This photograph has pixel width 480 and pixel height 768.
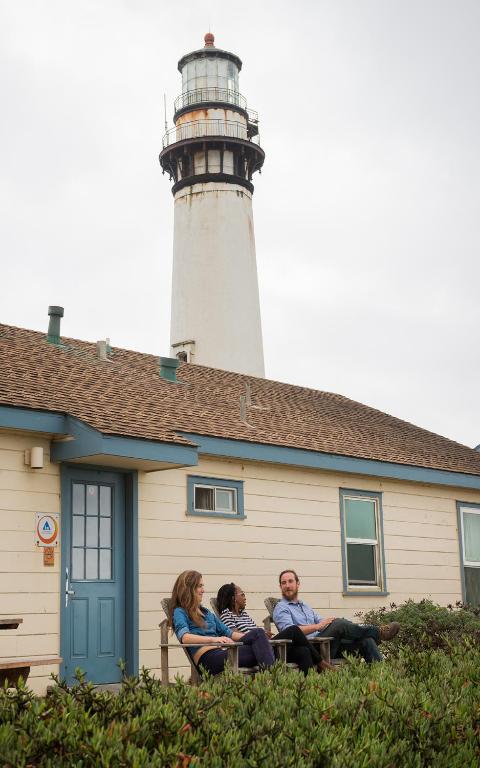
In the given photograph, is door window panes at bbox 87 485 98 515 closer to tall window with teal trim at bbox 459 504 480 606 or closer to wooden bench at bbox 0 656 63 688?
wooden bench at bbox 0 656 63 688

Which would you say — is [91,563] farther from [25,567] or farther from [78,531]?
[25,567]

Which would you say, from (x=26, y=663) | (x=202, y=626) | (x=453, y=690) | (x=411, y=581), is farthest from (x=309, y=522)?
(x=453, y=690)

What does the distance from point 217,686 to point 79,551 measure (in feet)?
17.9

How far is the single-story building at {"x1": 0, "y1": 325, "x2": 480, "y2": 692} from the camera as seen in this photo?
384 inches

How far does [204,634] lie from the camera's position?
8.54 meters

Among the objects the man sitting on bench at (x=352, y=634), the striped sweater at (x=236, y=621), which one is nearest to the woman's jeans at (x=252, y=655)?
the striped sweater at (x=236, y=621)

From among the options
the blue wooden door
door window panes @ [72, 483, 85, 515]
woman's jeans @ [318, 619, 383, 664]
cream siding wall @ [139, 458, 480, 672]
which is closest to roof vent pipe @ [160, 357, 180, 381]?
cream siding wall @ [139, 458, 480, 672]

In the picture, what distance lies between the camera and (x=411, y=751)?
13.4ft

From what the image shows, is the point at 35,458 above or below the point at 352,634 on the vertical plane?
above

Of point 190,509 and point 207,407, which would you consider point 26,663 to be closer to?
point 190,509

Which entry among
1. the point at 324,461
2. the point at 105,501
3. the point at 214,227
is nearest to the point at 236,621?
the point at 105,501

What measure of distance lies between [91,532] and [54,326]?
3.72 m

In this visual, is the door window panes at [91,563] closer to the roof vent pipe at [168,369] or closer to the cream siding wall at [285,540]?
the cream siding wall at [285,540]

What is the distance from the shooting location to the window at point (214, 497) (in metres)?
11.4
